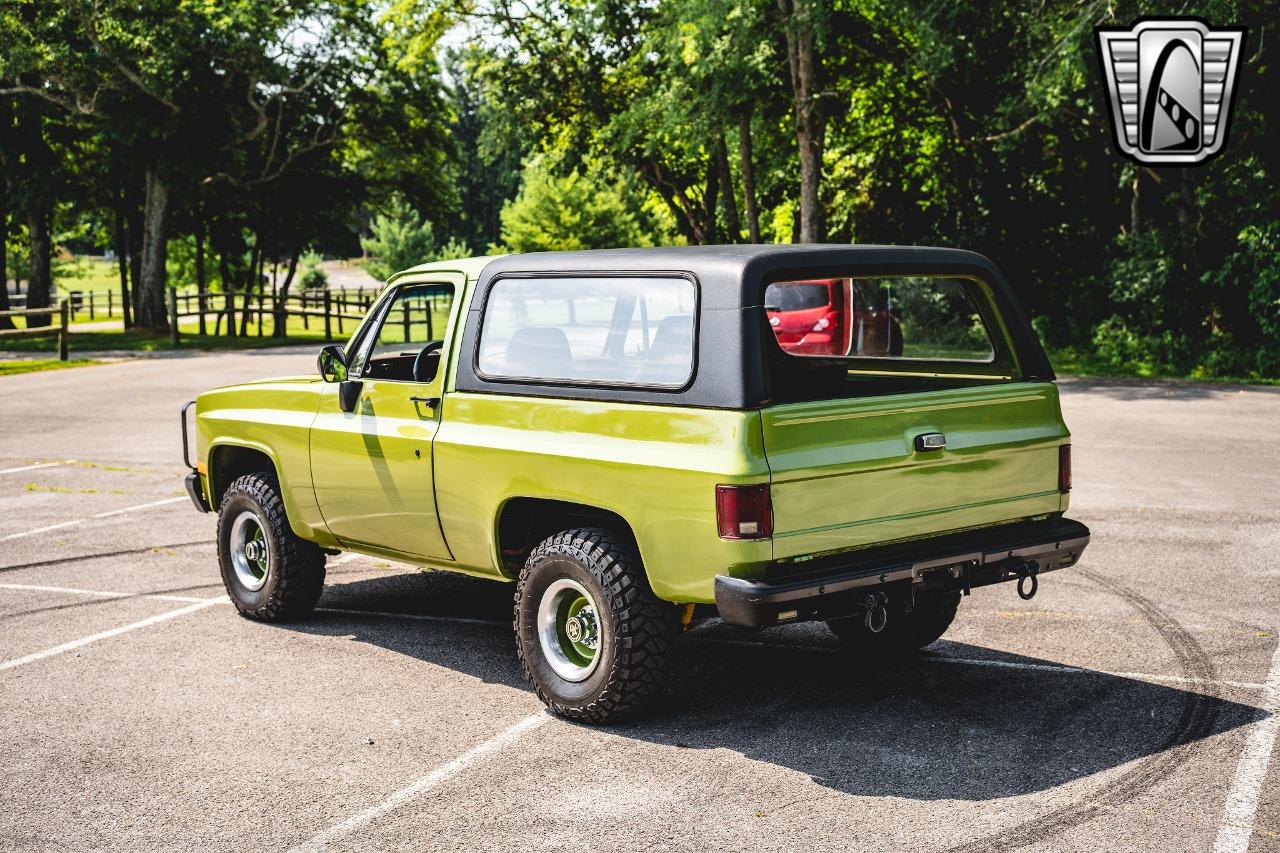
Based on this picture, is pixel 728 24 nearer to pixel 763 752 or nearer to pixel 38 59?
pixel 38 59

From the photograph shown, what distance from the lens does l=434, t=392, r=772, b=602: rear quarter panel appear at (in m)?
5.19

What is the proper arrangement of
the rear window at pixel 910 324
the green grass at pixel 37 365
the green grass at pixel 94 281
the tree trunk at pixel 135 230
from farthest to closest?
the green grass at pixel 94 281, the tree trunk at pixel 135 230, the green grass at pixel 37 365, the rear window at pixel 910 324

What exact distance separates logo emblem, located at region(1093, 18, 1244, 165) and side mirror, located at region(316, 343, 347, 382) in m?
17.4

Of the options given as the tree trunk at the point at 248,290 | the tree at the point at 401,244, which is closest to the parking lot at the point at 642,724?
the tree trunk at the point at 248,290

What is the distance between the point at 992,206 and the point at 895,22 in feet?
14.3

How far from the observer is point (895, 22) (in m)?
28.9

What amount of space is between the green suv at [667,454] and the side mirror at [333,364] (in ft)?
0.09

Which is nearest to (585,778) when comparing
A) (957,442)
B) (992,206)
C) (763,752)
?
(763,752)

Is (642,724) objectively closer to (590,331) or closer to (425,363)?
(590,331)

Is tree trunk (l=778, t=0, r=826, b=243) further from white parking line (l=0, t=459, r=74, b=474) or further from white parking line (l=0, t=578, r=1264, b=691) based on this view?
white parking line (l=0, t=578, r=1264, b=691)

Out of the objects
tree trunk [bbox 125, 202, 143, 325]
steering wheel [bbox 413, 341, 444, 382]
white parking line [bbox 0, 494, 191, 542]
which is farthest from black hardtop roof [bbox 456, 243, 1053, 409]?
tree trunk [bbox 125, 202, 143, 325]

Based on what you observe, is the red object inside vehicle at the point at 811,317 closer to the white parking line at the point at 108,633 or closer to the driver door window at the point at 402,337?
the driver door window at the point at 402,337

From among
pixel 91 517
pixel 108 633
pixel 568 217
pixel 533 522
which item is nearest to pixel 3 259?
pixel 91 517

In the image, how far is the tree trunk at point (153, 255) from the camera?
3725 cm
